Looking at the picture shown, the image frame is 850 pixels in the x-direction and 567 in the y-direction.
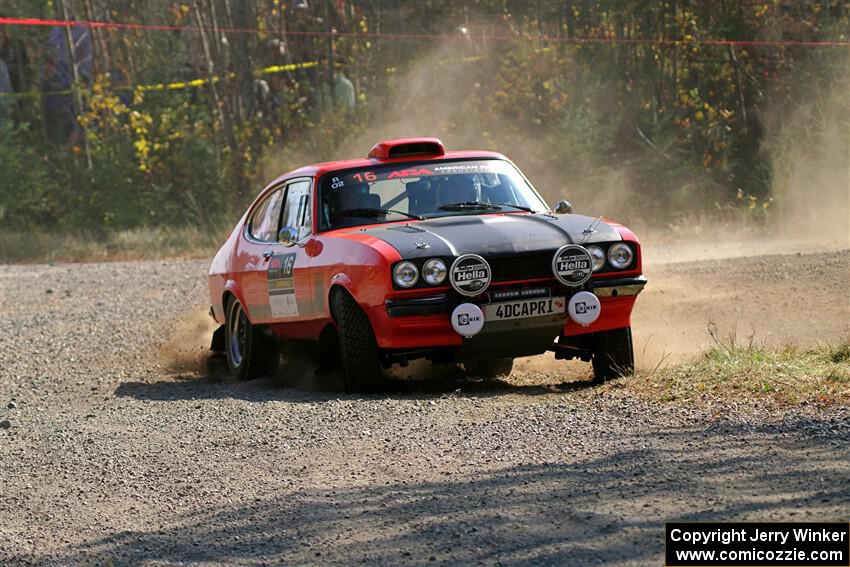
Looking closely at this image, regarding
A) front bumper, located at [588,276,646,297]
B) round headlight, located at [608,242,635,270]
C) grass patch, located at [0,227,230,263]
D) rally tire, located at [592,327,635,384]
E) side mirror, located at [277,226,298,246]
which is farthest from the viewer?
grass patch, located at [0,227,230,263]

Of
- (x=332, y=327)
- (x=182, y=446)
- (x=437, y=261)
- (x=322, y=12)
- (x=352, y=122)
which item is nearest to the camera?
(x=182, y=446)

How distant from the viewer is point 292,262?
10086 mm

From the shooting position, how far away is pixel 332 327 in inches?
380

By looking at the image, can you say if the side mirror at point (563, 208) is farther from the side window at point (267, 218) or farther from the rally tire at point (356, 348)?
the side window at point (267, 218)

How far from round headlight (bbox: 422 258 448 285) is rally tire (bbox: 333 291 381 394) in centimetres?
55

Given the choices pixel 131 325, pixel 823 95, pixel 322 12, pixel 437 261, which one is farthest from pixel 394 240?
pixel 322 12

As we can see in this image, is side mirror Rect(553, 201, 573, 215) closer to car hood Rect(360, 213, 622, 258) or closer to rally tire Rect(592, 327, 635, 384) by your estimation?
car hood Rect(360, 213, 622, 258)

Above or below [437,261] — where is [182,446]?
below

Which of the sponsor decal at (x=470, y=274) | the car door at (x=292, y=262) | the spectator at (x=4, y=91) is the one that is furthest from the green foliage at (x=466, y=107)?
the sponsor decal at (x=470, y=274)

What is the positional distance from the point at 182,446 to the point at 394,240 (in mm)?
2039

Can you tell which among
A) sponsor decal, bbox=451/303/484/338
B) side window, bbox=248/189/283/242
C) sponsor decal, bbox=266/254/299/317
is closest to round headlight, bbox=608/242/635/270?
sponsor decal, bbox=451/303/484/338

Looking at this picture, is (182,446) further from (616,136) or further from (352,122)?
(352,122)

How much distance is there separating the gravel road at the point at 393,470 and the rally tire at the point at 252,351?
0.28 m

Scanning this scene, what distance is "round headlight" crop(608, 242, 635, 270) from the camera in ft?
29.5
